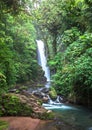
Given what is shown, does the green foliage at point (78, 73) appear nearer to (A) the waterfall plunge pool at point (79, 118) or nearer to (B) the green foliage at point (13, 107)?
(A) the waterfall plunge pool at point (79, 118)

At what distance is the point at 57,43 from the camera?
2752 cm

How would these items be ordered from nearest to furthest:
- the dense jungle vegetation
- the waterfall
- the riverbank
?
1. the riverbank
2. the dense jungle vegetation
3. the waterfall

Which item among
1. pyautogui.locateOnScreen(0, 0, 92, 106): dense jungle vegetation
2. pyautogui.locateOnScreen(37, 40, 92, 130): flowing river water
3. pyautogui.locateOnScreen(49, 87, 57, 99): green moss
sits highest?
pyautogui.locateOnScreen(0, 0, 92, 106): dense jungle vegetation

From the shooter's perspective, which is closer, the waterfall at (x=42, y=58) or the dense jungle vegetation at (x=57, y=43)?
the dense jungle vegetation at (x=57, y=43)

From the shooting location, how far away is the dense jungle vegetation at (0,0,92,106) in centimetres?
850

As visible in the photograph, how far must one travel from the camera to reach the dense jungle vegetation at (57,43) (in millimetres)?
8500

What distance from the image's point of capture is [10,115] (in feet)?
29.1

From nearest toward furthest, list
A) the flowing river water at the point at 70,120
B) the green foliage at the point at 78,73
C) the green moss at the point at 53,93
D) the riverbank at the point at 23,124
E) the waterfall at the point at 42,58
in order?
the riverbank at the point at 23,124 < the flowing river water at the point at 70,120 < the green foliage at the point at 78,73 < the green moss at the point at 53,93 < the waterfall at the point at 42,58

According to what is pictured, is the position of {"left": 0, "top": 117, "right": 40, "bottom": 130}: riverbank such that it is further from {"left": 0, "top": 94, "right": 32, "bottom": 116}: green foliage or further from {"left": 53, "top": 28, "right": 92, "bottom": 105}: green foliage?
{"left": 53, "top": 28, "right": 92, "bottom": 105}: green foliage

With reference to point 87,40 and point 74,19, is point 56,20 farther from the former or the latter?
point 87,40

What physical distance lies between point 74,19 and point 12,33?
18.8 feet

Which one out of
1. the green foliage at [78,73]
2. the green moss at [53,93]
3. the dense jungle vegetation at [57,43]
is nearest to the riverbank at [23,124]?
the dense jungle vegetation at [57,43]

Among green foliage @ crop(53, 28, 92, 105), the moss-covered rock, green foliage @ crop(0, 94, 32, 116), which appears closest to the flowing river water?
A: the moss-covered rock

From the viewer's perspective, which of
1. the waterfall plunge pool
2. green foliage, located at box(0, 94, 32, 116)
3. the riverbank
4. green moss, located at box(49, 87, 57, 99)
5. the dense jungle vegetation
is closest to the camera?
the riverbank
